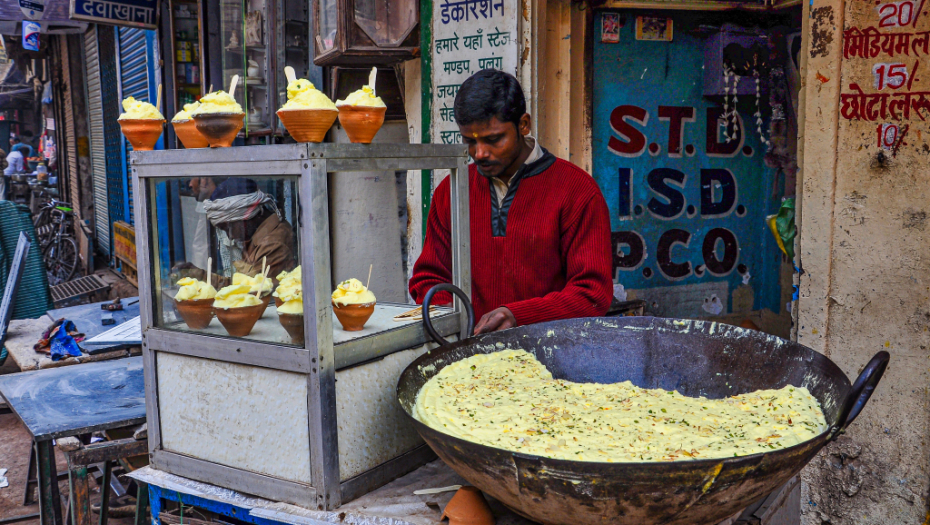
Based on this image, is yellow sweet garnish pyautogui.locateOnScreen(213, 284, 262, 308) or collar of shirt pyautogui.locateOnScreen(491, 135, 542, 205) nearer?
yellow sweet garnish pyautogui.locateOnScreen(213, 284, 262, 308)

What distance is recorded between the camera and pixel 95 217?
12.5 m

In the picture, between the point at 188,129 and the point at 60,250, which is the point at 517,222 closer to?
the point at 188,129

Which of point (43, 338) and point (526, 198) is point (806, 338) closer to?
point (526, 198)

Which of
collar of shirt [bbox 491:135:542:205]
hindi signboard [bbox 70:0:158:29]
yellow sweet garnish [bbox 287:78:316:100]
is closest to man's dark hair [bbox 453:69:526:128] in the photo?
collar of shirt [bbox 491:135:542:205]

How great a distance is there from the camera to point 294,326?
1646 mm

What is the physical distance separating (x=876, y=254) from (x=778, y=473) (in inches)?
68.4

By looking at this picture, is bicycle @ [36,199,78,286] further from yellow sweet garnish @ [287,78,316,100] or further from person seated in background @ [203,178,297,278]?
yellow sweet garnish @ [287,78,316,100]

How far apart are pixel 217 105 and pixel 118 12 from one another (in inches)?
264

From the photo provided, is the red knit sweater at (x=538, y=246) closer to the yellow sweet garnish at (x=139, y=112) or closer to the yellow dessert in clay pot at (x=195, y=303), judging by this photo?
the yellow dessert in clay pot at (x=195, y=303)

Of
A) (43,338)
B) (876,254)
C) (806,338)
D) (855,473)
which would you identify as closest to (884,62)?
(876,254)

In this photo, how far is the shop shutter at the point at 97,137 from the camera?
36.1 ft

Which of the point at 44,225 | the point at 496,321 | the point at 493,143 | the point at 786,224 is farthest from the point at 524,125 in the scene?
the point at 44,225

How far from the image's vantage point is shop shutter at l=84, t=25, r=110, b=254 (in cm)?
1101

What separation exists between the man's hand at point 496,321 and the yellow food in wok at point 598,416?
0.42ft
